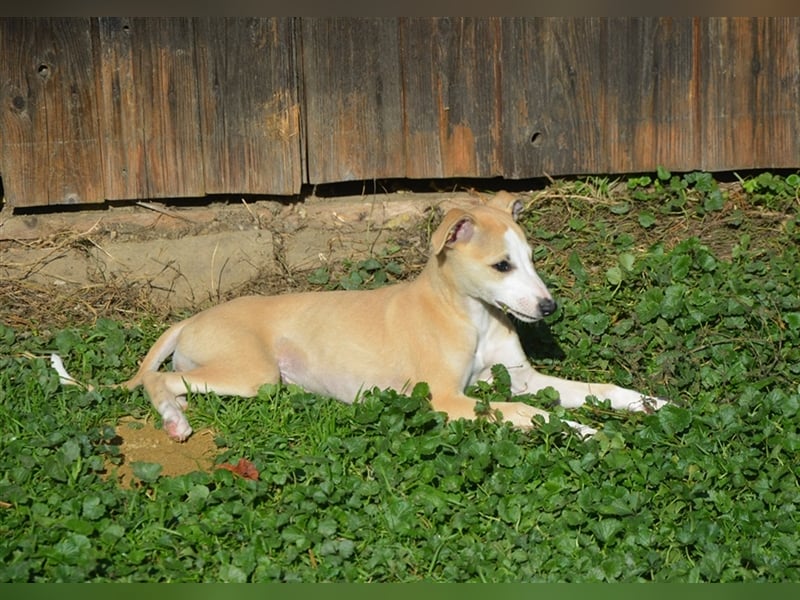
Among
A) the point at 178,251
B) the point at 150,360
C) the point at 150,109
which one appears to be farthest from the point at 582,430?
the point at 150,109

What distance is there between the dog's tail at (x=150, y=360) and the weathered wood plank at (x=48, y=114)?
151cm

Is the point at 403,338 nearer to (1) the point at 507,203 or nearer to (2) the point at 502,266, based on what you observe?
(2) the point at 502,266

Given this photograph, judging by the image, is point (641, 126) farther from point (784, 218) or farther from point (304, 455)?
point (304, 455)

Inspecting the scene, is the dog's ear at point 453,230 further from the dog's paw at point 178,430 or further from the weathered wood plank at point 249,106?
the weathered wood plank at point 249,106

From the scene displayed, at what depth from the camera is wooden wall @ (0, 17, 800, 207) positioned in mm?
7703

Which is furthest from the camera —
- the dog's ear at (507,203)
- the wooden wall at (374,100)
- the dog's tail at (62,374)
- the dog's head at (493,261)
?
the wooden wall at (374,100)

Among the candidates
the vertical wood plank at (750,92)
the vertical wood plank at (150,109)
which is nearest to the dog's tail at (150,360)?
the vertical wood plank at (150,109)

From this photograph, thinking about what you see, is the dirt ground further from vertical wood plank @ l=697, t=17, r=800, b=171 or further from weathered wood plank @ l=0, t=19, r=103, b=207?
vertical wood plank @ l=697, t=17, r=800, b=171

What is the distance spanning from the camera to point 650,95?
325 inches

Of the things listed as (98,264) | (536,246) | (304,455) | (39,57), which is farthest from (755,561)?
(39,57)

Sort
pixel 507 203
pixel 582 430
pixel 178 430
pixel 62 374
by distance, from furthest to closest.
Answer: pixel 507 203 → pixel 62 374 → pixel 178 430 → pixel 582 430

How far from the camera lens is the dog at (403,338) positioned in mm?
6324

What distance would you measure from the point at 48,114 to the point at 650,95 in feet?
14.4

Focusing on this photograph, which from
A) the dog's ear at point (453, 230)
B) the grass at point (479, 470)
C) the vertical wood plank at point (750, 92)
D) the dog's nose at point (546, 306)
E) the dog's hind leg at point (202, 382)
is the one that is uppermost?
the vertical wood plank at point (750, 92)
